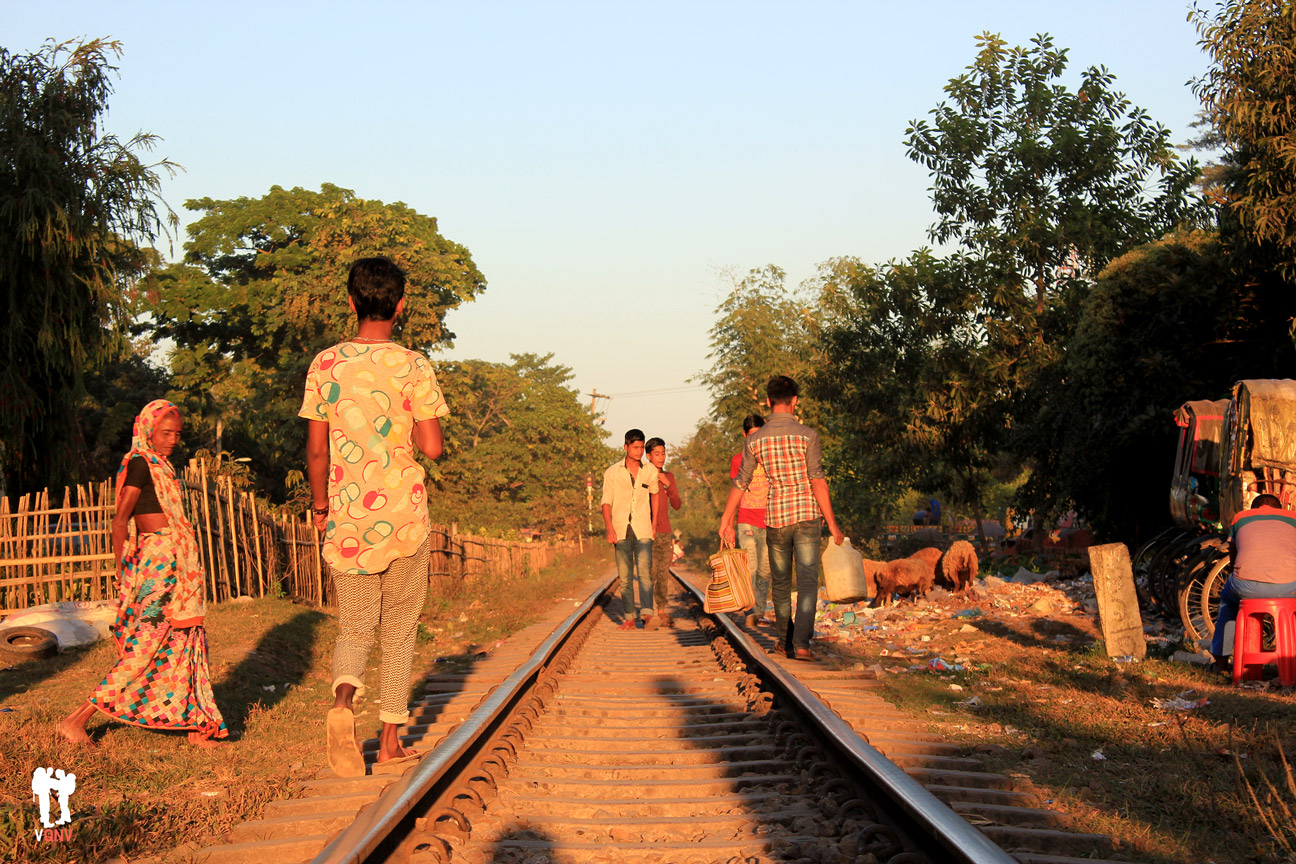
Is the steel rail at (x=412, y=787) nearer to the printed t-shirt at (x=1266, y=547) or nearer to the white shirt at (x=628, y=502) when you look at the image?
the white shirt at (x=628, y=502)

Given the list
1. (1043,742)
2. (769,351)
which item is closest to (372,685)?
(1043,742)

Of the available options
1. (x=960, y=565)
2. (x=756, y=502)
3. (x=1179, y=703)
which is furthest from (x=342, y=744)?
(x=960, y=565)

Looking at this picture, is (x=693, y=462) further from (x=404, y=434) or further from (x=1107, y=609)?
(x=404, y=434)

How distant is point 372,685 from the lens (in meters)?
8.38

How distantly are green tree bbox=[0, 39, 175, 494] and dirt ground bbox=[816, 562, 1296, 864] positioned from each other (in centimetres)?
1337

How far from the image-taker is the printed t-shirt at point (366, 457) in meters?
4.41

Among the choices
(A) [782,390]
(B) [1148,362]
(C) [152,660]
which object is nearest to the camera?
(C) [152,660]

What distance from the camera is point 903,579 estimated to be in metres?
13.6

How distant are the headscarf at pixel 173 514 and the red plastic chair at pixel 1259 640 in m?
6.45

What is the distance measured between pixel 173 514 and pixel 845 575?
22.2 feet

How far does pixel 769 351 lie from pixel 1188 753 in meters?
33.9

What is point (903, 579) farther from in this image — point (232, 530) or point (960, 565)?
point (232, 530)

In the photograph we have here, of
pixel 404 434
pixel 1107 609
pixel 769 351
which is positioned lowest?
pixel 1107 609

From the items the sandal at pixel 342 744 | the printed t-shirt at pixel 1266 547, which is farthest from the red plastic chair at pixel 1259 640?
the sandal at pixel 342 744
